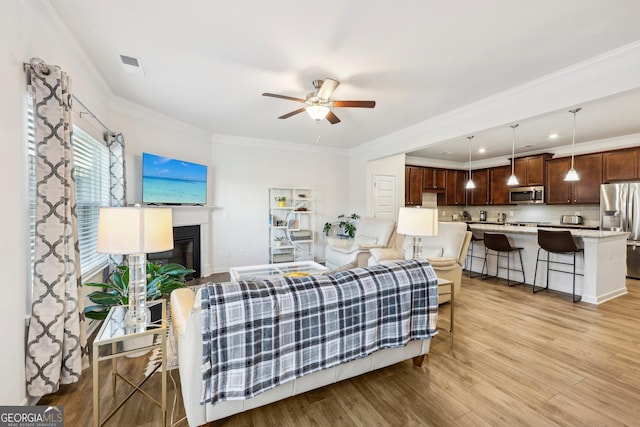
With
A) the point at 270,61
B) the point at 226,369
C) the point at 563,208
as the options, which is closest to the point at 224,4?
the point at 270,61

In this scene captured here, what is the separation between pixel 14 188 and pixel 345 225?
505 centimetres

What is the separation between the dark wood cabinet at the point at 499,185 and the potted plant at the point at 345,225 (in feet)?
12.0

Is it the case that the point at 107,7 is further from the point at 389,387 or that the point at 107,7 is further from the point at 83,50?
the point at 389,387

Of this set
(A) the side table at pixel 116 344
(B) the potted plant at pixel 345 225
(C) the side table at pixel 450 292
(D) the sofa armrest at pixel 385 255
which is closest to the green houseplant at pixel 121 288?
(A) the side table at pixel 116 344

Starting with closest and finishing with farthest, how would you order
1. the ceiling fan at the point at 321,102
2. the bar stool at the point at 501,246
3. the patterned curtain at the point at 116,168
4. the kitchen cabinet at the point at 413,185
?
the ceiling fan at the point at 321,102, the patterned curtain at the point at 116,168, the bar stool at the point at 501,246, the kitchen cabinet at the point at 413,185

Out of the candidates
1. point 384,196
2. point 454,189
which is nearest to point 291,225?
point 384,196

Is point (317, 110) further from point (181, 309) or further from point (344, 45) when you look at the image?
point (181, 309)

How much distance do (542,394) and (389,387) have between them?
101 cm

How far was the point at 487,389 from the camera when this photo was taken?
1886 millimetres

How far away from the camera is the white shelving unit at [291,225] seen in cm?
548

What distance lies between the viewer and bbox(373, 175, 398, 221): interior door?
19.2 ft

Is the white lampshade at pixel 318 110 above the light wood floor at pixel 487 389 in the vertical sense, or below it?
above

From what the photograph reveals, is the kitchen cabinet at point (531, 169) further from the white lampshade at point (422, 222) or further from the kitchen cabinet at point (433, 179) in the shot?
the white lampshade at point (422, 222)

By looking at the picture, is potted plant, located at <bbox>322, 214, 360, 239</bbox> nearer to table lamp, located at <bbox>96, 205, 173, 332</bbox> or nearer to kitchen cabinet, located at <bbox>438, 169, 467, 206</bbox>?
kitchen cabinet, located at <bbox>438, 169, 467, 206</bbox>
